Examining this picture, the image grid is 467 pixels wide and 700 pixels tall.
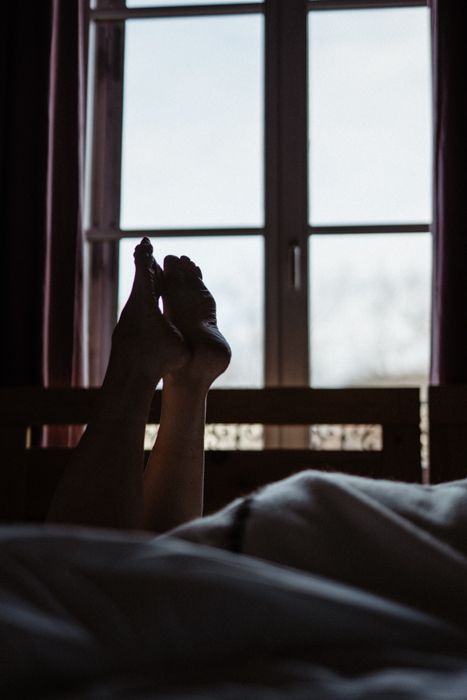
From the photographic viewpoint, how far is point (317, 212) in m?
1.76

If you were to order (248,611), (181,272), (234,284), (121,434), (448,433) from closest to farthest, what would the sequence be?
(248,611), (121,434), (181,272), (448,433), (234,284)

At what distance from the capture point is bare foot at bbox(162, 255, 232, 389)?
3.26ft

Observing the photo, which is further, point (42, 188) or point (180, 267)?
point (42, 188)

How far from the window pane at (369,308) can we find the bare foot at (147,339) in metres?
0.77

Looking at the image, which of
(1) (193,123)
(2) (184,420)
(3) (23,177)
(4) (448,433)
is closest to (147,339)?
(2) (184,420)

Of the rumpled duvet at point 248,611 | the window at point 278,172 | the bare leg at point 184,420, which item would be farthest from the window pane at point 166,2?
the rumpled duvet at point 248,611

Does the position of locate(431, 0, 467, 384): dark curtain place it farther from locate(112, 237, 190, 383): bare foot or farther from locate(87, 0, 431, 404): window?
locate(112, 237, 190, 383): bare foot

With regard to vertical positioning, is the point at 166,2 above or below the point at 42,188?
above

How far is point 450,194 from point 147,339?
3.35 ft

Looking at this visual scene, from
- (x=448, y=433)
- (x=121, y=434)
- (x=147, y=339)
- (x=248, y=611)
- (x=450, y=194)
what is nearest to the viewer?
(x=248, y=611)

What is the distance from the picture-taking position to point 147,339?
93cm

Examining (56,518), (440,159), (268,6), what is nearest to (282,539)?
(56,518)

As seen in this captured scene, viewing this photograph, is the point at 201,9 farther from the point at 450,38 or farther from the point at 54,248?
the point at 54,248

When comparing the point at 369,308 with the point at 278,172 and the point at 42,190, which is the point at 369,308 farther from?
the point at 42,190
